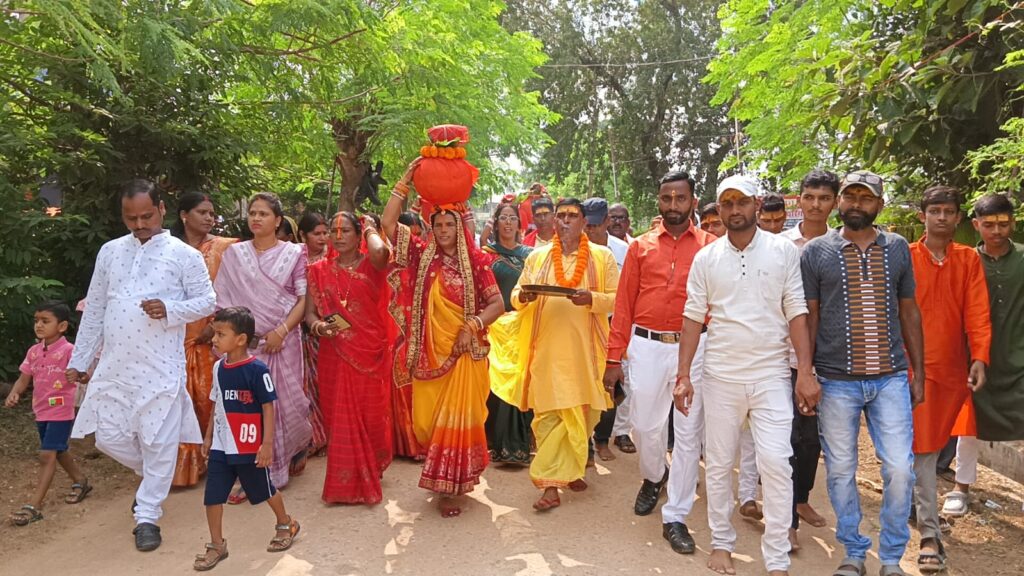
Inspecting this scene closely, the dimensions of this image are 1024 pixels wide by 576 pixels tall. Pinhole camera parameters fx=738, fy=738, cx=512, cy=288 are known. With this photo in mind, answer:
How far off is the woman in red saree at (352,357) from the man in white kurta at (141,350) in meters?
0.82

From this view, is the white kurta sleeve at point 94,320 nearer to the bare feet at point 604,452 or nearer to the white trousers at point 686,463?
the white trousers at point 686,463

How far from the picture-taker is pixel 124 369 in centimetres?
455

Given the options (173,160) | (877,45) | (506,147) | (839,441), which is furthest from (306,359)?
(506,147)

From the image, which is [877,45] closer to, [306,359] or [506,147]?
[306,359]

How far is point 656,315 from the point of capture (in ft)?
15.7

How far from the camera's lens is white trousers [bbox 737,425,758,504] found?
16.5 feet

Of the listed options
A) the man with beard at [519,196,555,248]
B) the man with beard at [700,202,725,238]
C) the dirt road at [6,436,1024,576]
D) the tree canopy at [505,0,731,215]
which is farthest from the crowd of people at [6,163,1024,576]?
the tree canopy at [505,0,731,215]

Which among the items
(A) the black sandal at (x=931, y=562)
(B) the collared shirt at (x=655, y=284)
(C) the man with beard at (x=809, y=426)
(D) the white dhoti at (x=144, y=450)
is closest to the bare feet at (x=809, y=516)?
(C) the man with beard at (x=809, y=426)

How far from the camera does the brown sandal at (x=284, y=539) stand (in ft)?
14.4

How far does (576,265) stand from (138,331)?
2.91 m

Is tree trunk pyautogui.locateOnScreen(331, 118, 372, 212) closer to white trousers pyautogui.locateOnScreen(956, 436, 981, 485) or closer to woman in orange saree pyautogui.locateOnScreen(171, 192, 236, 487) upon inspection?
woman in orange saree pyautogui.locateOnScreen(171, 192, 236, 487)

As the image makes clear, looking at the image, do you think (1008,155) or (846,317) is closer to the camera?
(846,317)

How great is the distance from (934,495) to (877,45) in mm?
4688

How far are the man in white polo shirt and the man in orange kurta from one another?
3.93 ft
